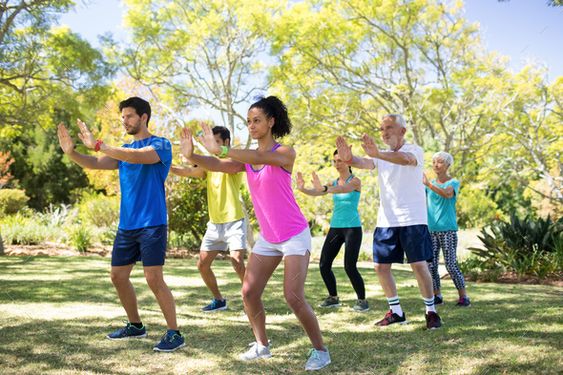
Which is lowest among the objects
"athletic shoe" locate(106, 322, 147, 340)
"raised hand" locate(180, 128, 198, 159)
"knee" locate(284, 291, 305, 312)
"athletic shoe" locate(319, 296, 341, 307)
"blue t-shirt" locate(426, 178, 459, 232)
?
"athletic shoe" locate(319, 296, 341, 307)

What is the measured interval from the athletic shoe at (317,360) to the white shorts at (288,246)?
2.33ft

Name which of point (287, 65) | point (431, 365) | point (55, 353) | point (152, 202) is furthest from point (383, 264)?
point (287, 65)

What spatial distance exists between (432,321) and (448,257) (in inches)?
68.3

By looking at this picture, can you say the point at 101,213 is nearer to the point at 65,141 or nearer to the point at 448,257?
the point at 448,257

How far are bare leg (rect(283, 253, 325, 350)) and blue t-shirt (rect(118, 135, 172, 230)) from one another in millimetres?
1217

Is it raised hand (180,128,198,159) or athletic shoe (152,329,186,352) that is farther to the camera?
athletic shoe (152,329,186,352)

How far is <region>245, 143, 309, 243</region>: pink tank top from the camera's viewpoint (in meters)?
4.07

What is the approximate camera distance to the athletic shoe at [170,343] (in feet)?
14.7

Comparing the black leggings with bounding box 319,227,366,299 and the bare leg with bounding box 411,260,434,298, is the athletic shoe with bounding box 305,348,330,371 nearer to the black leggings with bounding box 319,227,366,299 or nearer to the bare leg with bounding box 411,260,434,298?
the bare leg with bounding box 411,260,434,298

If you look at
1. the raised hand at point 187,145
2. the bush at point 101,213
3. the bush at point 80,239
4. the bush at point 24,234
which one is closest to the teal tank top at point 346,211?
the raised hand at point 187,145

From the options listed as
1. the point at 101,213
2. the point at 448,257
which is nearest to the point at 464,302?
the point at 448,257

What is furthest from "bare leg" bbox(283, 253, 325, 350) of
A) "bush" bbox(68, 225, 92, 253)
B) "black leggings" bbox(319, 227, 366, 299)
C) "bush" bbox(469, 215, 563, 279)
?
"bush" bbox(68, 225, 92, 253)

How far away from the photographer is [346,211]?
662 centimetres

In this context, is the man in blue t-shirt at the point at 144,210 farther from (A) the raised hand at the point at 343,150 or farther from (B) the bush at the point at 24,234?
(B) the bush at the point at 24,234
